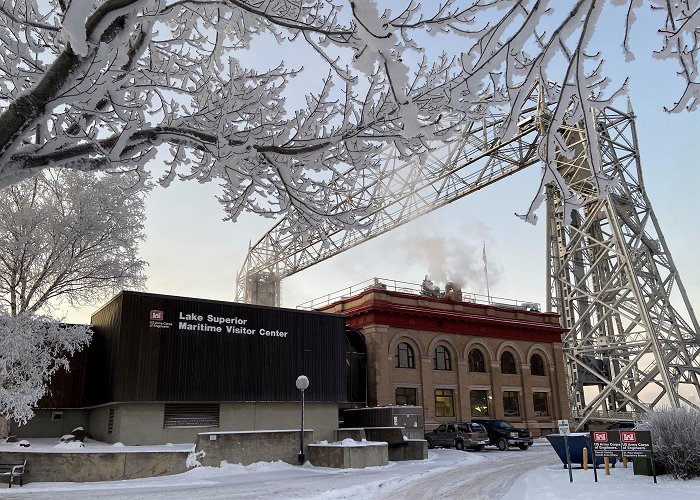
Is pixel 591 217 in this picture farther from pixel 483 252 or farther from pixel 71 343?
pixel 71 343

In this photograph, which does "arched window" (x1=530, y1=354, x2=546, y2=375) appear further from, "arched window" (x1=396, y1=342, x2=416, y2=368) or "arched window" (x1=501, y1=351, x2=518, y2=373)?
"arched window" (x1=396, y1=342, x2=416, y2=368)

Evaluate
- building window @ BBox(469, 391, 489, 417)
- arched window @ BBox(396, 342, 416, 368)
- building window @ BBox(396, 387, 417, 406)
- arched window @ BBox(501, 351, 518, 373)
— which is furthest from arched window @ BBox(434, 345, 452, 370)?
arched window @ BBox(501, 351, 518, 373)

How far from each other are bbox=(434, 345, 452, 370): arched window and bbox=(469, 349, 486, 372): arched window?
5.90 feet

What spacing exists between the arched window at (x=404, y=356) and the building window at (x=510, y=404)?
7684 mm

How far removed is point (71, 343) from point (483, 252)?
4120 cm

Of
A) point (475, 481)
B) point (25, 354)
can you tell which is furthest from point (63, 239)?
point (475, 481)

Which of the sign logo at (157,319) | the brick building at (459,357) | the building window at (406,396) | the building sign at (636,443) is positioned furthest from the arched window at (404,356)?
the building sign at (636,443)

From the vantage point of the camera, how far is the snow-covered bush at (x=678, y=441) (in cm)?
1470

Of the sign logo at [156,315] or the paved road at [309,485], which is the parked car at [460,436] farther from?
the sign logo at [156,315]

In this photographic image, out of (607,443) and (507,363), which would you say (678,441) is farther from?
(507,363)

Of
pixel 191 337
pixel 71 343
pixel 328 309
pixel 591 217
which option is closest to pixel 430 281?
pixel 328 309

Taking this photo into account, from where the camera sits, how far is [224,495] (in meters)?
14.5

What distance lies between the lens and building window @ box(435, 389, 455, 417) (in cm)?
3544

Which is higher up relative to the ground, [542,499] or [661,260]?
[661,260]
